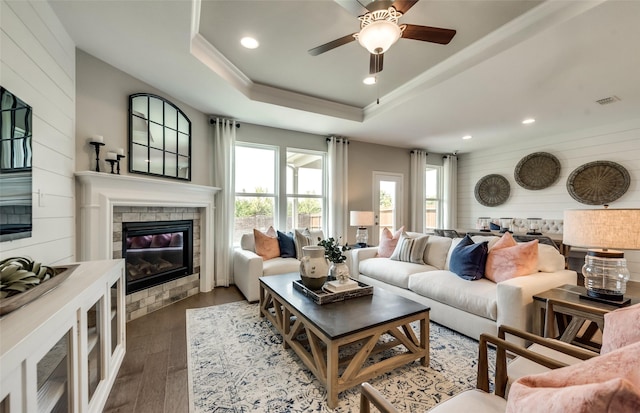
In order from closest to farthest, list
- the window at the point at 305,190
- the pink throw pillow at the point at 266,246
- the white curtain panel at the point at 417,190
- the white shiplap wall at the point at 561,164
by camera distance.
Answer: the pink throw pillow at the point at 266,246, the white shiplap wall at the point at 561,164, the window at the point at 305,190, the white curtain panel at the point at 417,190

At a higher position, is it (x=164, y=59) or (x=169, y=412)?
(x=164, y=59)

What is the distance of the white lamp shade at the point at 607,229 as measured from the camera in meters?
1.56

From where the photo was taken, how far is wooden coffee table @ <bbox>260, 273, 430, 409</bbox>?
5.41ft

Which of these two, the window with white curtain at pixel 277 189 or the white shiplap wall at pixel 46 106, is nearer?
the white shiplap wall at pixel 46 106

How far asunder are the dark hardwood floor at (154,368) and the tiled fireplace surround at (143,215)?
334 millimetres

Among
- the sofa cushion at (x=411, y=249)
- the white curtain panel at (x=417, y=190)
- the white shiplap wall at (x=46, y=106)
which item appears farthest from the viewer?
the white curtain panel at (x=417, y=190)

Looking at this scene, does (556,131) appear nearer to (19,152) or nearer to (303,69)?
(303,69)

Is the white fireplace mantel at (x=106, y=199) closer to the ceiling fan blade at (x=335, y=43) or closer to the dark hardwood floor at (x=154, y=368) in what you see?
the dark hardwood floor at (x=154, y=368)

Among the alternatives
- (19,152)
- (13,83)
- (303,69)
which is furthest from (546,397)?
(303,69)

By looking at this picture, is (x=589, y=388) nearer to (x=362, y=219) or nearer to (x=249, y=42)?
(x=249, y=42)

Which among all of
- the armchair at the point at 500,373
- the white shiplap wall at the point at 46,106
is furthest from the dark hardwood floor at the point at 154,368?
the armchair at the point at 500,373

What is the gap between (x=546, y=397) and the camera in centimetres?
61

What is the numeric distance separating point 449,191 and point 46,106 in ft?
23.2

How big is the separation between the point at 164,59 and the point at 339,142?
10.4 feet
